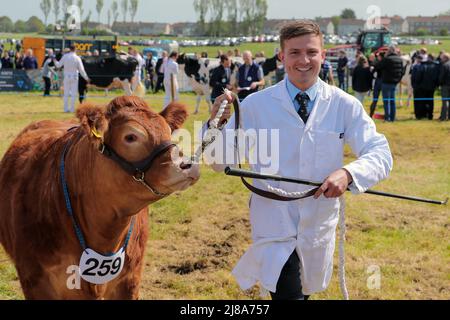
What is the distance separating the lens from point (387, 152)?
309 centimetres

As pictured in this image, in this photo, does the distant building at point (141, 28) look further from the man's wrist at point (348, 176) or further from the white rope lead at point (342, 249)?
the man's wrist at point (348, 176)

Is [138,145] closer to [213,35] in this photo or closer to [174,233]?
[174,233]

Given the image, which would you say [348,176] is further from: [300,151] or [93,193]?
[93,193]

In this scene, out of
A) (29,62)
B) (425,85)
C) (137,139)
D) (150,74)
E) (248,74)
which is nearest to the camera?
(137,139)

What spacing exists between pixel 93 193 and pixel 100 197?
0.20 ft

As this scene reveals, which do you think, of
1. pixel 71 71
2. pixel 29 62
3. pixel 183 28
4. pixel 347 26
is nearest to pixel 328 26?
pixel 347 26

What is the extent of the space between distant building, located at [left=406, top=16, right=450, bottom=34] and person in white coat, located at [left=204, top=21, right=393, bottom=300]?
113 metres

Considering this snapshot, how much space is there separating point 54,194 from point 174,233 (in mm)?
3498

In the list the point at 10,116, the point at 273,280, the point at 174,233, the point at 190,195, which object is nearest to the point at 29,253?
the point at 273,280

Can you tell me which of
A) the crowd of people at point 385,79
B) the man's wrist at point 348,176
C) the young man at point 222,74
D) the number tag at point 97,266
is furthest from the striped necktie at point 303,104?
the young man at point 222,74

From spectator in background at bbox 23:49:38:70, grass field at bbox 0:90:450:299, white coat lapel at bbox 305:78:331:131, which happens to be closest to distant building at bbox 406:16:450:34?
spectator in background at bbox 23:49:38:70

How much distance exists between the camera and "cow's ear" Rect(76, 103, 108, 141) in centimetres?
310

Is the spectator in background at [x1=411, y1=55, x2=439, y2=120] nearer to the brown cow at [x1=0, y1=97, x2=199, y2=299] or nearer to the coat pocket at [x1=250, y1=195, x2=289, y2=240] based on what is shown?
the brown cow at [x1=0, y1=97, x2=199, y2=299]

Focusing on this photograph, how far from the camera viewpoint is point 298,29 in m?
3.12
